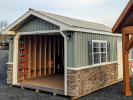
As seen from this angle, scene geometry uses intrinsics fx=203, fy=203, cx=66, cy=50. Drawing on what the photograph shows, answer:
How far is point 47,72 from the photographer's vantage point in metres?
13.5

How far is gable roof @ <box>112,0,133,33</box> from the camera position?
26.3 feet

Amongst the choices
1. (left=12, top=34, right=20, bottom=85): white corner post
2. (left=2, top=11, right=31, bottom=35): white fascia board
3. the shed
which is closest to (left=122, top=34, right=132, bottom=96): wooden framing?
the shed

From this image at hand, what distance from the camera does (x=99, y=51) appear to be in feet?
33.9

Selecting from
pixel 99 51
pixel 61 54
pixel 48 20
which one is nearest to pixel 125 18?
pixel 99 51

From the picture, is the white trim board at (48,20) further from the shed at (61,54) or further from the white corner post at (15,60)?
the white corner post at (15,60)

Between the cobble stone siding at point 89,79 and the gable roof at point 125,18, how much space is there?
2.29 m

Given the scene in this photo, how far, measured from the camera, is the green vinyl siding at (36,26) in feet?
29.9

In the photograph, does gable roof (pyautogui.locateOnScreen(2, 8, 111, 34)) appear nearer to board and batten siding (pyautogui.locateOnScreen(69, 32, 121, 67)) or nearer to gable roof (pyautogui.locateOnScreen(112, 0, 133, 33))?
board and batten siding (pyautogui.locateOnScreen(69, 32, 121, 67))

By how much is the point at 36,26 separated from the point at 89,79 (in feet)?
11.6

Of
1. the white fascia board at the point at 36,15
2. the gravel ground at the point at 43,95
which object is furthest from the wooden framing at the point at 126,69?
the white fascia board at the point at 36,15

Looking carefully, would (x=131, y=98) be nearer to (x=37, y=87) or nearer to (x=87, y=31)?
(x=87, y=31)

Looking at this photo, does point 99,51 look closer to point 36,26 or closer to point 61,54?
point 36,26

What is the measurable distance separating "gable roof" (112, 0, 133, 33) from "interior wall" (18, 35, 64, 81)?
516 centimetres

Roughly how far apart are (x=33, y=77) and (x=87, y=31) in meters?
5.01
